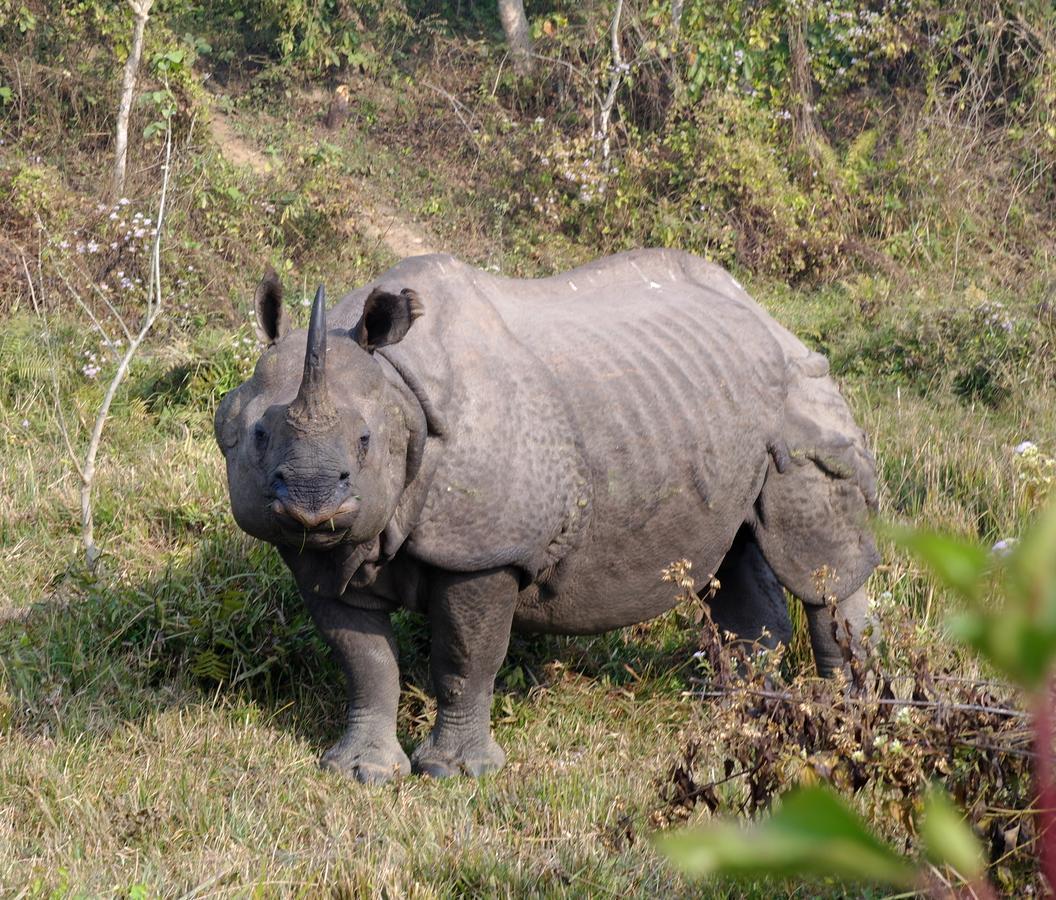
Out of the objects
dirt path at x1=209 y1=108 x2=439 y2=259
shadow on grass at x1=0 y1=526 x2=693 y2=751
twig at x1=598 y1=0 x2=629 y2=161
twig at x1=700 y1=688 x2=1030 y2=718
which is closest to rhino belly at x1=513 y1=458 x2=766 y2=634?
shadow on grass at x1=0 y1=526 x2=693 y2=751

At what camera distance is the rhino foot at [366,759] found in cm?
474

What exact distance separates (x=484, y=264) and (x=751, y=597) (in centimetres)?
696

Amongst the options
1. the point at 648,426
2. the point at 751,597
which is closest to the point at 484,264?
the point at 751,597

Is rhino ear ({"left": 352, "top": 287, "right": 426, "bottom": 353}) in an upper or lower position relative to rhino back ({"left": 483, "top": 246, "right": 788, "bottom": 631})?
upper

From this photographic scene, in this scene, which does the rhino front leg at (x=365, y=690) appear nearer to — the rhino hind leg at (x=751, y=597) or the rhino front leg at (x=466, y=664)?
the rhino front leg at (x=466, y=664)

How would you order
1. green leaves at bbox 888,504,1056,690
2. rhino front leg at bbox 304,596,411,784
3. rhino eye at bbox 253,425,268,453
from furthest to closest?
rhino front leg at bbox 304,596,411,784 → rhino eye at bbox 253,425,268,453 → green leaves at bbox 888,504,1056,690

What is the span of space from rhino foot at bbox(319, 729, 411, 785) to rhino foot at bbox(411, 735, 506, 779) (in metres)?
0.06

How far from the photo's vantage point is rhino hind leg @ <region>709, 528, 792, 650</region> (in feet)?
18.3

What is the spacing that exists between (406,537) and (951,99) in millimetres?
10455

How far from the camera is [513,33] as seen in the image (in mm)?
14555

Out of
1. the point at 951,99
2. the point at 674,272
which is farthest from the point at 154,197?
the point at 951,99

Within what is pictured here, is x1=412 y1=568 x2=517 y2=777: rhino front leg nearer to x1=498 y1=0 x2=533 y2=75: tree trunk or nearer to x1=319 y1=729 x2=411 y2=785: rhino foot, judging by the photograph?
x1=319 y1=729 x2=411 y2=785: rhino foot

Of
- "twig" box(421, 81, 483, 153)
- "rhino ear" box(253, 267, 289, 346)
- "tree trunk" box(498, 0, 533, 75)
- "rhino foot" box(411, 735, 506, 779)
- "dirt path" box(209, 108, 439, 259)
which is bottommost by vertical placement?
"rhino foot" box(411, 735, 506, 779)

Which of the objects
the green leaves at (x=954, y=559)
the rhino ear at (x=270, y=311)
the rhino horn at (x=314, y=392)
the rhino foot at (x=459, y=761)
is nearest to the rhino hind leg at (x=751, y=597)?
the rhino foot at (x=459, y=761)
